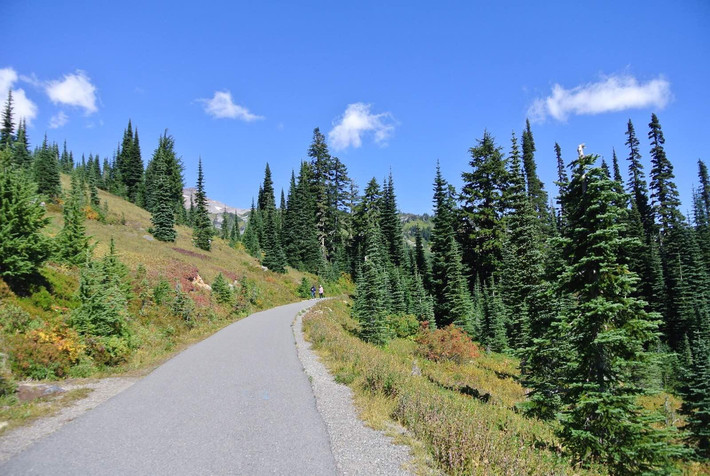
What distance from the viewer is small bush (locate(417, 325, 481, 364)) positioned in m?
23.5

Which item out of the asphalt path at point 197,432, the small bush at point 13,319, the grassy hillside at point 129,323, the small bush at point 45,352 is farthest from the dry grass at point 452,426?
the small bush at point 13,319

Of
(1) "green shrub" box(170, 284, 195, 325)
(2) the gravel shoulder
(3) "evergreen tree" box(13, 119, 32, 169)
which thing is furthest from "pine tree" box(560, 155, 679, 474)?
(3) "evergreen tree" box(13, 119, 32, 169)

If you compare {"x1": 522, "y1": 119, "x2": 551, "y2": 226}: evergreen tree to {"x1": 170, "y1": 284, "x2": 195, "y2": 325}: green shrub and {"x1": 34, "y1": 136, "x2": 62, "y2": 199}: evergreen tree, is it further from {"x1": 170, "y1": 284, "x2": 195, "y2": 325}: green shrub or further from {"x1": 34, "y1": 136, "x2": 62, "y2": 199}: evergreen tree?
{"x1": 34, "y1": 136, "x2": 62, "y2": 199}: evergreen tree

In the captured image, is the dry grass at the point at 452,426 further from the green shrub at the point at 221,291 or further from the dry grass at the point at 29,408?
the green shrub at the point at 221,291

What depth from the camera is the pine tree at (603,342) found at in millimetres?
7352

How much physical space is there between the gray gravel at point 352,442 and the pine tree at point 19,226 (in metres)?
11.0

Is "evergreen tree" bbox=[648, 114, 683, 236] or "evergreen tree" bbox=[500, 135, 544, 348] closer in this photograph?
"evergreen tree" bbox=[500, 135, 544, 348]

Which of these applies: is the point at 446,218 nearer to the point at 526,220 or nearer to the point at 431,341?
the point at 526,220

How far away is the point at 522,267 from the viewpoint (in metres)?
17.8

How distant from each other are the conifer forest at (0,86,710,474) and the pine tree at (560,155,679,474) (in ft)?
0.11

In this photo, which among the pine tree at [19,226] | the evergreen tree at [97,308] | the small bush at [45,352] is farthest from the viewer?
the pine tree at [19,226]

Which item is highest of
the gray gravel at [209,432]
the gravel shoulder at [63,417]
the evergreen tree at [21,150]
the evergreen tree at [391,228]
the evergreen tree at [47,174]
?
the evergreen tree at [21,150]

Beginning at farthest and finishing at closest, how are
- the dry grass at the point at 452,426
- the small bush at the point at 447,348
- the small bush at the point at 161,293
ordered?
1. the small bush at the point at 447,348
2. the small bush at the point at 161,293
3. the dry grass at the point at 452,426

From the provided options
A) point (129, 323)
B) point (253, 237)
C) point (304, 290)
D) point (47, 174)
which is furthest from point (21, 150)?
point (129, 323)
